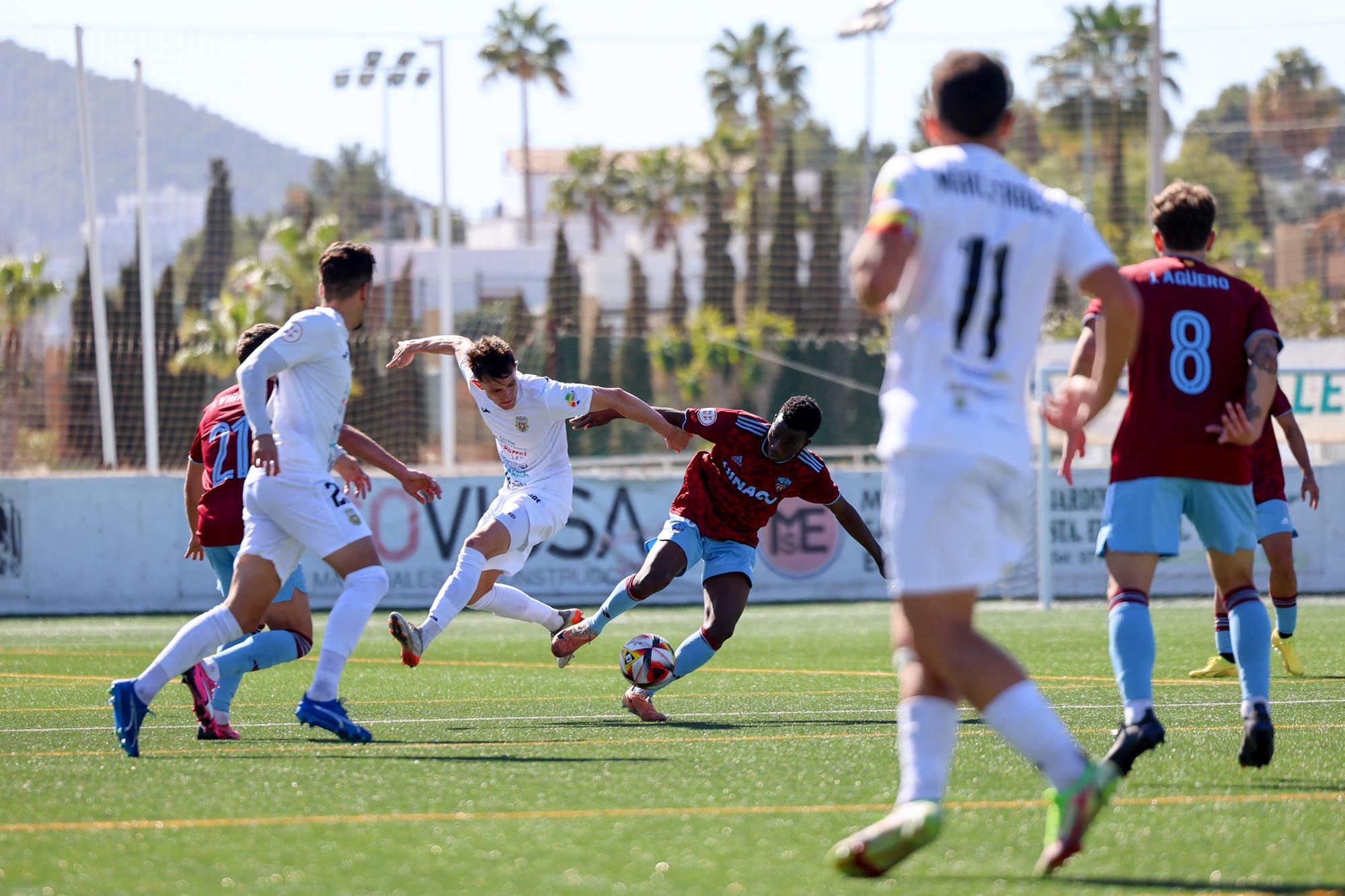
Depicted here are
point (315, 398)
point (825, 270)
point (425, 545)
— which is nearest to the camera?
point (315, 398)

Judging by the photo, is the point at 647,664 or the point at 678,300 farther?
the point at 678,300

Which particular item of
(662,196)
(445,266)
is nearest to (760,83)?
(662,196)

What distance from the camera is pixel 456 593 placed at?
8859mm

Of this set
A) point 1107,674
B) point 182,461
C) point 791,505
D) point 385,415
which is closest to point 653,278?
point 385,415

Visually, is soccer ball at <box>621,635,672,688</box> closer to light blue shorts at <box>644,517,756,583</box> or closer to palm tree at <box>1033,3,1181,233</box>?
light blue shorts at <box>644,517,756,583</box>

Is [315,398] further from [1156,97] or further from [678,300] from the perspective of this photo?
[678,300]

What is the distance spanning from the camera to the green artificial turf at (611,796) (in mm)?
4242

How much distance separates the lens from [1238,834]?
4723 mm

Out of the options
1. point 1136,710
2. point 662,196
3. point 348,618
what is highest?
point 662,196

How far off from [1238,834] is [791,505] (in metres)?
15.0

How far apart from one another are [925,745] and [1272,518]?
657cm

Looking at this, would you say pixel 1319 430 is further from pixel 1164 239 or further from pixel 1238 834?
pixel 1238 834

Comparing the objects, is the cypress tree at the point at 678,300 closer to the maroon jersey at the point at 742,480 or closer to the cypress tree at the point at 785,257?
the cypress tree at the point at 785,257

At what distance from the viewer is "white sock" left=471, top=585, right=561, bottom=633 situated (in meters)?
9.68
